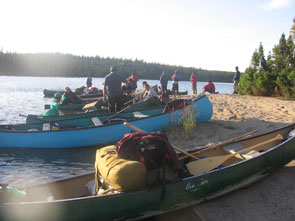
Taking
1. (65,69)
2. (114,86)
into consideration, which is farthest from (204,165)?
(65,69)

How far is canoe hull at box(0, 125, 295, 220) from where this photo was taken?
352 centimetres

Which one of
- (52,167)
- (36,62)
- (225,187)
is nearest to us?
(225,187)

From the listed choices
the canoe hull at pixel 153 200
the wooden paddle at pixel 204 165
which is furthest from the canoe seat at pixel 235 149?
the wooden paddle at pixel 204 165

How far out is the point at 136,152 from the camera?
13.1 feet

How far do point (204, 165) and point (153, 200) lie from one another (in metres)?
1.54

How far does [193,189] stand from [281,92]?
499 inches

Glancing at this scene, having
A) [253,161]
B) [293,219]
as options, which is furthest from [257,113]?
[293,219]

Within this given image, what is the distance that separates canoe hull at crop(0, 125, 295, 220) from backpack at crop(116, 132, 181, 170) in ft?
1.25

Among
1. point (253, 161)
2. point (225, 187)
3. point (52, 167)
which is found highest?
point (253, 161)

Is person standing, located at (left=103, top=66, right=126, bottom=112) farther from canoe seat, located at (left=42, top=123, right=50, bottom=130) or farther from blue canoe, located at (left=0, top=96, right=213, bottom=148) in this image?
canoe seat, located at (left=42, top=123, right=50, bottom=130)

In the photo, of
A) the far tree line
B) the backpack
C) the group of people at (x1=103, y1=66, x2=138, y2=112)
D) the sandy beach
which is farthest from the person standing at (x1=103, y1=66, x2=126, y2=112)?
the far tree line

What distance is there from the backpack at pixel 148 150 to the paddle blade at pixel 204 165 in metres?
1.19

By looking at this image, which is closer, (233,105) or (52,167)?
(52,167)

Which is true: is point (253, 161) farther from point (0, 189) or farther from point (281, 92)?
point (281, 92)
